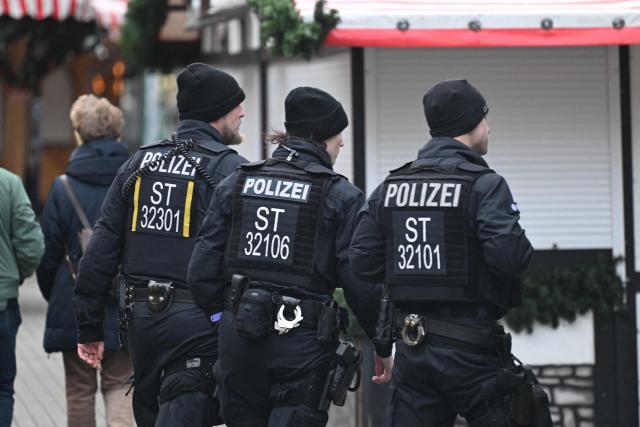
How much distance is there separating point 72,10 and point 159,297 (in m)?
10.1

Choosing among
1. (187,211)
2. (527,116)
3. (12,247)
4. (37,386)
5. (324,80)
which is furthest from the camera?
(37,386)

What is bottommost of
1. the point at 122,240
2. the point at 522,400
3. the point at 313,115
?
the point at 522,400

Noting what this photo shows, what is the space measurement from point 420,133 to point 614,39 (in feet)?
4.83

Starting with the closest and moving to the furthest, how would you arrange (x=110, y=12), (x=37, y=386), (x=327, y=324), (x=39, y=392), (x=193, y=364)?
(x=327, y=324) → (x=193, y=364) → (x=39, y=392) → (x=37, y=386) → (x=110, y=12)

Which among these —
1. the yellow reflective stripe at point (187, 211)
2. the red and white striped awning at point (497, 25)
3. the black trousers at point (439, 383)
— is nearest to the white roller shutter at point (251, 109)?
the red and white striped awning at point (497, 25)

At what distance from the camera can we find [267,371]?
5.17 meters

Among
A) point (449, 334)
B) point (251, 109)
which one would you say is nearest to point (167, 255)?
point (449, 334)

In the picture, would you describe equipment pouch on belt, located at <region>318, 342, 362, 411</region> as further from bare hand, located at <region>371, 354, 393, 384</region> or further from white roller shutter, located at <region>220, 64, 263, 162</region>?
white roller shutter, located at <region>220, 64, 263, 162</region>

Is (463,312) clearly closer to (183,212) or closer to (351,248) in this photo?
(351,248)

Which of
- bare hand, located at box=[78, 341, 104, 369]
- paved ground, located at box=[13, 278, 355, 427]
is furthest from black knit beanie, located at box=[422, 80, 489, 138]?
paved ground, located at box=[13, 278, 355, 427]

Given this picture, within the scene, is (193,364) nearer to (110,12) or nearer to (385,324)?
(385,324)

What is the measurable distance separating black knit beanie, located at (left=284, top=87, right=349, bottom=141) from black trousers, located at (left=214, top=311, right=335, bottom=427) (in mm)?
787

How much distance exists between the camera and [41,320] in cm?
1401

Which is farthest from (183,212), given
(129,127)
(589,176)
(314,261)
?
→ (129,127)
